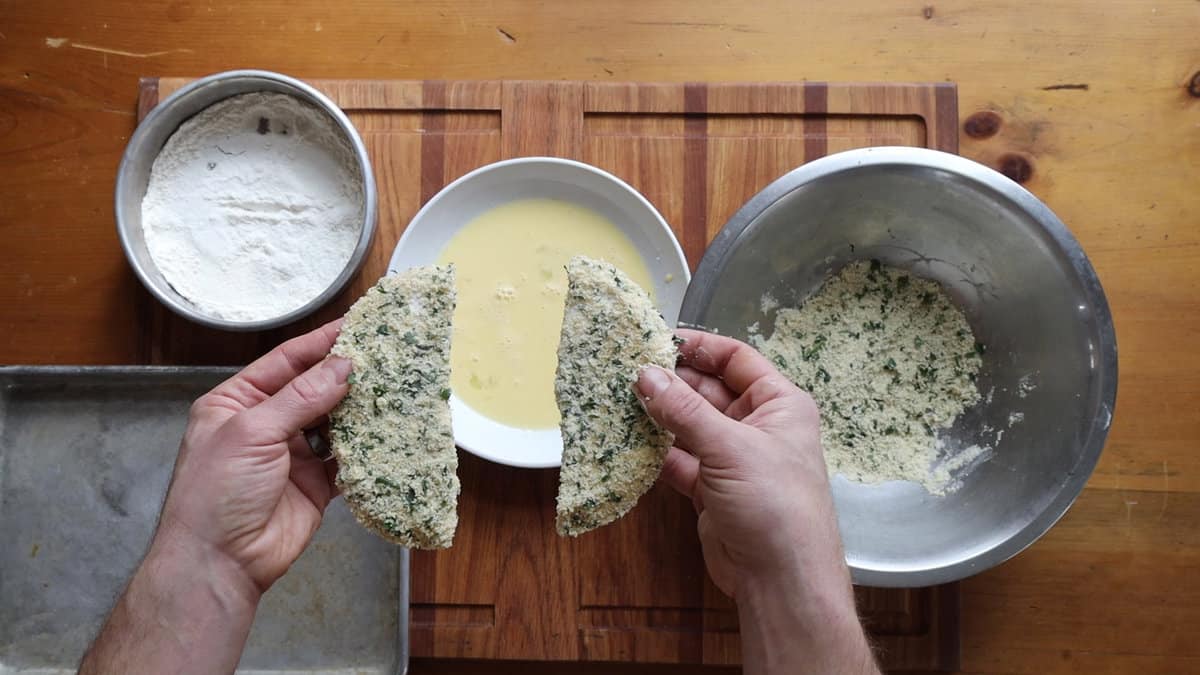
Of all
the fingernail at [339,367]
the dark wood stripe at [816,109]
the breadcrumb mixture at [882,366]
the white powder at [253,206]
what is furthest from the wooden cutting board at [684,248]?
the fingernail at [339,367]

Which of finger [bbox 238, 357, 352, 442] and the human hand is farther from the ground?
finger [bbox 238, 357, 352, 442]

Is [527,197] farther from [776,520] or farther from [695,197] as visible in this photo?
[776,520]

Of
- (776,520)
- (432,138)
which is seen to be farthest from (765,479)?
(432,138)

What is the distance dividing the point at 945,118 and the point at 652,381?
109cm

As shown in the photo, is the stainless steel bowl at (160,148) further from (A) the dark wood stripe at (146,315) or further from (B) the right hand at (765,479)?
(B) the right hand at (765,479)

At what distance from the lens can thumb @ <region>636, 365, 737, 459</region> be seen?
1454 mm

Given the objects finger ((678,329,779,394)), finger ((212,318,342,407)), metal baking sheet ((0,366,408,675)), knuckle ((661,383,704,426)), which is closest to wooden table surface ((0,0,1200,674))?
metal baking sheet ((0,366,408,675))

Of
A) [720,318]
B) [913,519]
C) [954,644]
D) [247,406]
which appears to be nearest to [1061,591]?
[954,644]

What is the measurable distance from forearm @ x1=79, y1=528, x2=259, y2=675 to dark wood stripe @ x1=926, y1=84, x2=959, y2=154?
5.82ft

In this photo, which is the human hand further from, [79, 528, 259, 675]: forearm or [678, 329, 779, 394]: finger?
[79, 528, 259, 675]: forearm

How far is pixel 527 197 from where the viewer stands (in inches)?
79.4

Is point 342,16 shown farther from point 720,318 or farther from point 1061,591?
point 1061,591

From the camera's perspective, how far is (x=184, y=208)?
1.95 metres

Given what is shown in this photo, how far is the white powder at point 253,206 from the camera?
6.28 feet
